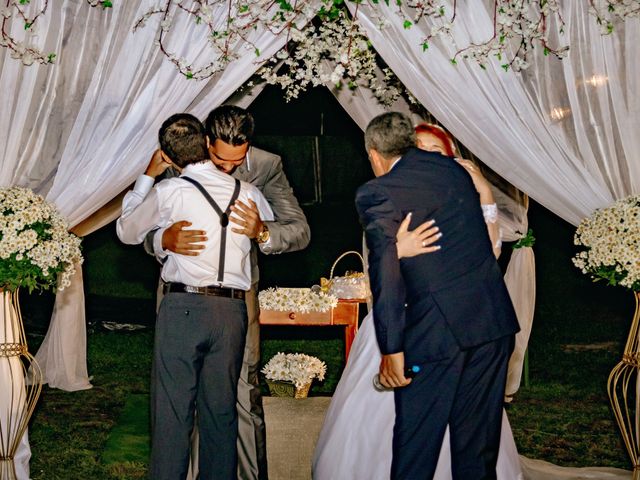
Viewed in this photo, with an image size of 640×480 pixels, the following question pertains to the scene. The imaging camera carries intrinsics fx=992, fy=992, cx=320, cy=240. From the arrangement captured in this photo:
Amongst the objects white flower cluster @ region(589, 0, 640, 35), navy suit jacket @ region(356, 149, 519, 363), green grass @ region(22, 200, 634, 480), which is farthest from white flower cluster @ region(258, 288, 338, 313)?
navy suit jacket @ region(356, 149, 519, 363)

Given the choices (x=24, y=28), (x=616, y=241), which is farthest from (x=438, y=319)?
(x=24, y=28)

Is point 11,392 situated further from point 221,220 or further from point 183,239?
point 221,220

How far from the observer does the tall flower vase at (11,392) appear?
4.21 m

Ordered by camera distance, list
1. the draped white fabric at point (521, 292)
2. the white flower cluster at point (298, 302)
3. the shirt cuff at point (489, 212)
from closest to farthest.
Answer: the shirt cuff at point (489, 212) → the white flower cluster at point (298, 302) → the draped white fabric at point (521, 292)

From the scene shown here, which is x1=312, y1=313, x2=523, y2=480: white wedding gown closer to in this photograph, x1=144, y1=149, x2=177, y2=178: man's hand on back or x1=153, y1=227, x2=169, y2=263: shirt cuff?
x1=153, y1=227, x2=169, y2=263: shirt cuff

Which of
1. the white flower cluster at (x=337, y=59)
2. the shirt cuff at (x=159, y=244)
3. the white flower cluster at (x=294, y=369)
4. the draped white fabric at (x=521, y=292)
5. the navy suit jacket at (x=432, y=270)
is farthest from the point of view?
the draped white fabric at (x=521, y=292)

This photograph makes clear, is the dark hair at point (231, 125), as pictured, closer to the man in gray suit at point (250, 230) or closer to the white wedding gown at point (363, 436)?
the man in gray suit at point (250, 230)

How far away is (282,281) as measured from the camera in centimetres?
1015

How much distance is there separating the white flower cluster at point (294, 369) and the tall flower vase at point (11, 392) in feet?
5.45

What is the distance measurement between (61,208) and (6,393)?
82cm

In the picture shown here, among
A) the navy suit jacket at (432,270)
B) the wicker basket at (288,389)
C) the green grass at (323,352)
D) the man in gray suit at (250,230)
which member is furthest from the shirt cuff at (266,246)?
the wicker basket at (288,389)

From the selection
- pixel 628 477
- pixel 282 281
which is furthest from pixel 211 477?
pixel 282 281

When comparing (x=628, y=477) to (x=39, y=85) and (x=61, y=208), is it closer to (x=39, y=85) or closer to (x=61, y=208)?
(x=61, y=208)

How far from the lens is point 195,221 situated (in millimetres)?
3695
